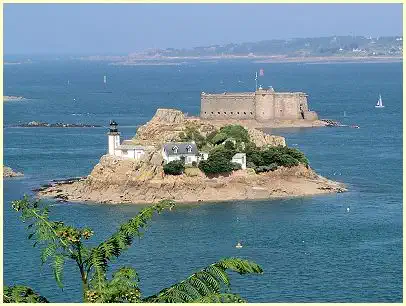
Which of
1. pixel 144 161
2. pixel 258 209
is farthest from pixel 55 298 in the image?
pixel 144 161

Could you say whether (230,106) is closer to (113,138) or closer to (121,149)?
(113,138)

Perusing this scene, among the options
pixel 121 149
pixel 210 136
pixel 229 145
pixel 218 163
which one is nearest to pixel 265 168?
pixel 218 163

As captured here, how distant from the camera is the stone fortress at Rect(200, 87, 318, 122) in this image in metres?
54.4

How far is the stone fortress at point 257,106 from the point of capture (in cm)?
5438

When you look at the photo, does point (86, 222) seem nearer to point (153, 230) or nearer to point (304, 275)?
point (153, 230)

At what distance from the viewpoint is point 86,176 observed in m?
36.1

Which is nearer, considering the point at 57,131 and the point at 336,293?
the point at 336,293

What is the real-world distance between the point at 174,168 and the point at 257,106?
22.1 meters

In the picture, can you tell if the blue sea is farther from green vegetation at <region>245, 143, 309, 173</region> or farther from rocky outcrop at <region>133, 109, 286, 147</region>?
rocky outcrop at <region>133, 109, 286, 147</region>

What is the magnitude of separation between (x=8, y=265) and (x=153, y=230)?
5736 millimetres

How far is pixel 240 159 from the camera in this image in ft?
112

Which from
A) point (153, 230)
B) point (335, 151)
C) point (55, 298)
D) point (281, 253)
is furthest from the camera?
point (335, 151)

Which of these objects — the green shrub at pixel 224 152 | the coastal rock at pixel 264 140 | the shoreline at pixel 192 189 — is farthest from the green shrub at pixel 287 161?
the coastal rock at pixel 264 140

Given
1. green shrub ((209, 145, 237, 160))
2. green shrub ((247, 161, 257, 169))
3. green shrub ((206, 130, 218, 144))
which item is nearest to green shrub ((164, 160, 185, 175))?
green shrub ((209, 145, 237, 160))
